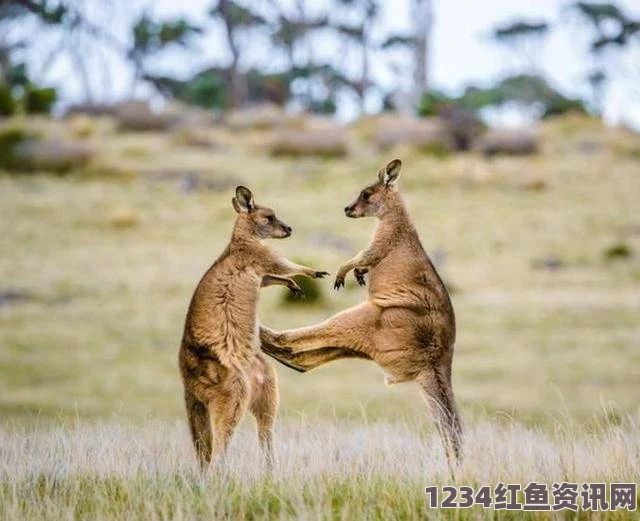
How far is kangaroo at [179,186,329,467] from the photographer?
20.7ft

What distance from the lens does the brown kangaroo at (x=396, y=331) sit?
6.07 metres

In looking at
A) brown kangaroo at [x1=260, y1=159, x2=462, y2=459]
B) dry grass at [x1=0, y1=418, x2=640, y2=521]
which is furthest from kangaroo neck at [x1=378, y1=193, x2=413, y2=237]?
dry grass at [x1=0, y1=418, x2=640, y2=521]

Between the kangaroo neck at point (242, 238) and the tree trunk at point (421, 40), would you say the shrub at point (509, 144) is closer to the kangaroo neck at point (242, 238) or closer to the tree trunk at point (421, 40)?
the tree trunk at point (421, 40)

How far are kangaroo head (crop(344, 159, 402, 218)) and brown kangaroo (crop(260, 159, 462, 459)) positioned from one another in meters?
0.17

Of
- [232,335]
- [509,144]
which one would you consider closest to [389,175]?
[232,335]

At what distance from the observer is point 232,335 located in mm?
6289

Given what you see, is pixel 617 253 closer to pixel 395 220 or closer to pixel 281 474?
pixel 395 220

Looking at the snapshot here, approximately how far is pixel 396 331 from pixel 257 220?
110 cm

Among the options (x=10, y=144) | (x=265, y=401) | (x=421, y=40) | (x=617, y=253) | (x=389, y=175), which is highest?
(x=421, y=40)

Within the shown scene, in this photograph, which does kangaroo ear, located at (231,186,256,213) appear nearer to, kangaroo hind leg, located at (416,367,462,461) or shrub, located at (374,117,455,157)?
kangaroo hind leg, located at (416,367,462,461)

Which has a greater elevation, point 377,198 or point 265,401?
point 377,198

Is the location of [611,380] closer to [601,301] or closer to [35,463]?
[601,301]

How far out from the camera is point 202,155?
38.5 m

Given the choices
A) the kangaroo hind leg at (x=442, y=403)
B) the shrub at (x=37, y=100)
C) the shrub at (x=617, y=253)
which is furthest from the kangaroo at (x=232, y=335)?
the shrub at (x=37, y=100)
